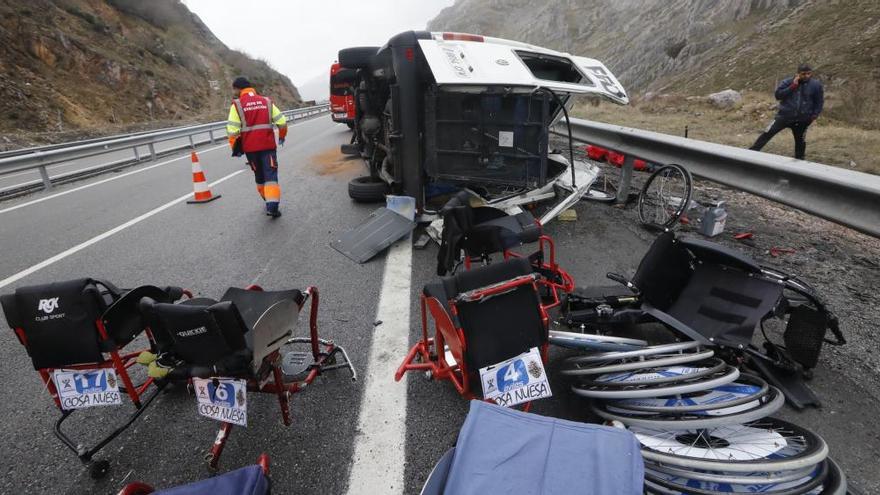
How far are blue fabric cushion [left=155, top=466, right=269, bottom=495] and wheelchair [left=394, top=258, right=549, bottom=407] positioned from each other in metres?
0.91

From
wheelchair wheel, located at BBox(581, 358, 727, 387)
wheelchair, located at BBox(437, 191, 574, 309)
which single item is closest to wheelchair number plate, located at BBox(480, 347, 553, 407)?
wheelchair wheel, located at BBox(581, 358, 727, 387)

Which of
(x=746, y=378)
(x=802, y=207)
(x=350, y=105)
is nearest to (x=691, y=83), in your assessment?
(x=350, y=105)

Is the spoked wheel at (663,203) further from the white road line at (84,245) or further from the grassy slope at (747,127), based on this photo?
the white road line at (84,245)

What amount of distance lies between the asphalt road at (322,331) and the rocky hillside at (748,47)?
14.3 meters

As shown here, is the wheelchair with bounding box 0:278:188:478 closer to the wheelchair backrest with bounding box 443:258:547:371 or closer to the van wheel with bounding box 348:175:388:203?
the wheelchair backrest with bounding box 443:258:547:371

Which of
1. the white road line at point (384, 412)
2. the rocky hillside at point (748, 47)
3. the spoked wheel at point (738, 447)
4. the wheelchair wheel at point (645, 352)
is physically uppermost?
the rocky hillside at point (748, 47)

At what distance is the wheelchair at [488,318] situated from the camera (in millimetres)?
2205

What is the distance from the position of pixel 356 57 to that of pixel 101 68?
85.3ft

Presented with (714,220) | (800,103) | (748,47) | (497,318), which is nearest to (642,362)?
(497,318)

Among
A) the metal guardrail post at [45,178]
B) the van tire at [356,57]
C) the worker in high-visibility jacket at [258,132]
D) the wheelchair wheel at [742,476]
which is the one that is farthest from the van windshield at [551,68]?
the metal guardrail post at [45,178]

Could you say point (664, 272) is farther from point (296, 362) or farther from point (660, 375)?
point (296, 362)

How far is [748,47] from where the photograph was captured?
99.8ft

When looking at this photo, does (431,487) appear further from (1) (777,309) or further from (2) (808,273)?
(2) (808,273)

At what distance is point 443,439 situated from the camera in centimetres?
213
